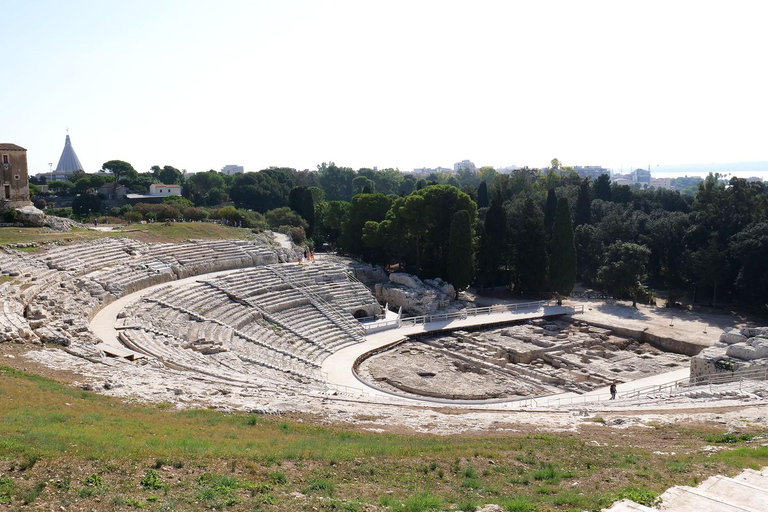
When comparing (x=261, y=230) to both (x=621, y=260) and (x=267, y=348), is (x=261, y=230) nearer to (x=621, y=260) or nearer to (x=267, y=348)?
(x=267, y=348)

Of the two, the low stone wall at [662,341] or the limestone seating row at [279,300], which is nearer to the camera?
the low stone wall at [662,341]

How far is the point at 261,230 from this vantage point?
160 feet

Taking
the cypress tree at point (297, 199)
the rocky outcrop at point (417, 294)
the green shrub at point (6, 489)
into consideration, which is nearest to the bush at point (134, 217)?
the cypress tree at point (297, 199)

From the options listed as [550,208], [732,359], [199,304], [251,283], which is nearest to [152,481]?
[199,304]

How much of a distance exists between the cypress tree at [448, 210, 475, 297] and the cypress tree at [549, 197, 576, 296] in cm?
563

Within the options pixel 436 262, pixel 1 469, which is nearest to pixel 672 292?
pixel 436 262

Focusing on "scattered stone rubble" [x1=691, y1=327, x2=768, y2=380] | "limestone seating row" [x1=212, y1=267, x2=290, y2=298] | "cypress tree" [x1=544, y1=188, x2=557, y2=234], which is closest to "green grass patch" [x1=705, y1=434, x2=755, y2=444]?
"scattered stone rubble" [x1=691, y1=327, x2=768, y2=380]

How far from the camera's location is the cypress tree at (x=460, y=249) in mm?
41812

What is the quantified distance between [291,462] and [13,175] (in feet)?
109

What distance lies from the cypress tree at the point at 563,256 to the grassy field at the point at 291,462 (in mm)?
26592

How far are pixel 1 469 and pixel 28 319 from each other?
13.9 metres

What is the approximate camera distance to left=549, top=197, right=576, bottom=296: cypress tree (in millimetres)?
41500

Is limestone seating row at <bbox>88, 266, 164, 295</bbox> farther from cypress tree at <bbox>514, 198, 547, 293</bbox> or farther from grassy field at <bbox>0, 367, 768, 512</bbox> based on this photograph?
cypress tree at <bbox>514, 198, 547, 293</bbox>

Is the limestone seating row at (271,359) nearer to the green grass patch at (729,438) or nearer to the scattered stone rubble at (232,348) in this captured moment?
the scattered stone rubble at (232,348)
